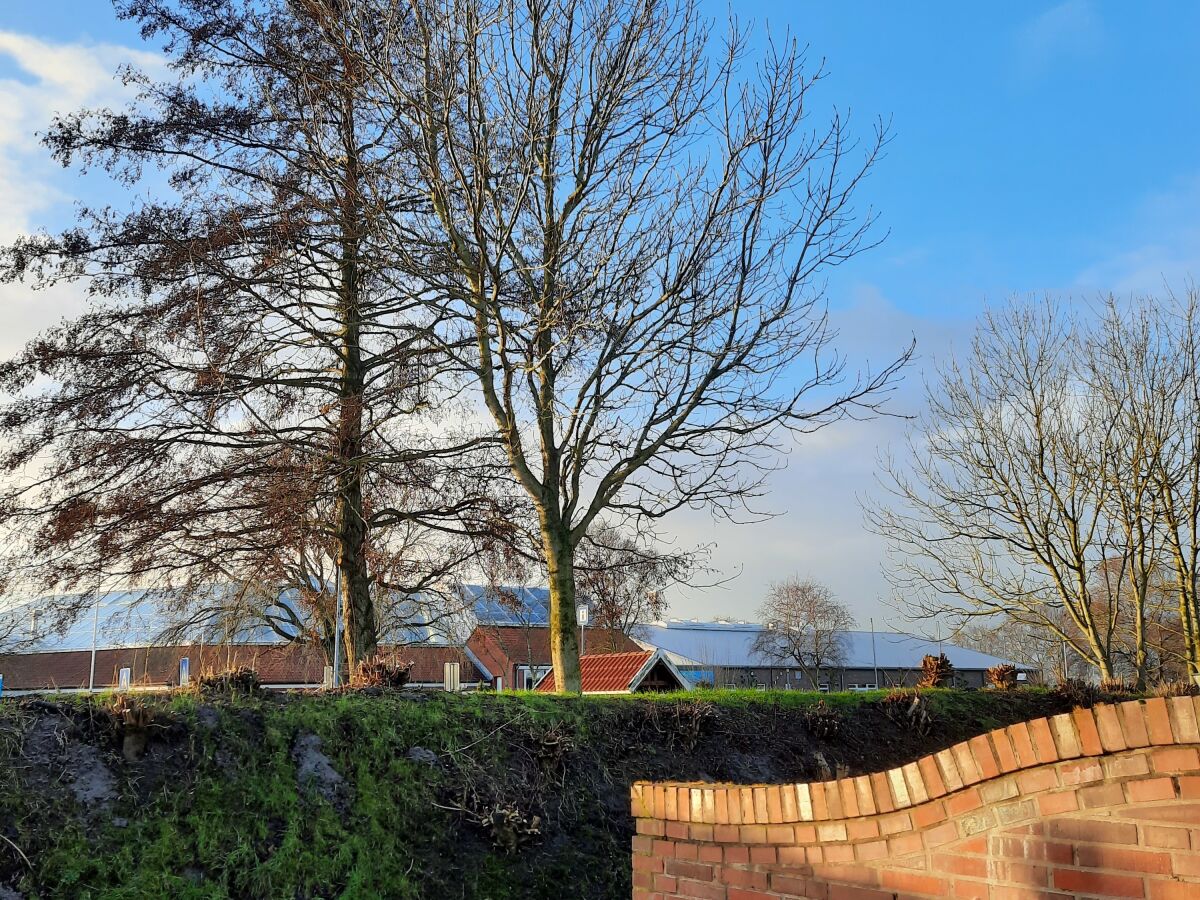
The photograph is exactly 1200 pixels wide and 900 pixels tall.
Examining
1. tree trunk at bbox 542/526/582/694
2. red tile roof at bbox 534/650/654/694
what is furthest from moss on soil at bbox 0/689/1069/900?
red tile roof at bbox 534/650/654/694

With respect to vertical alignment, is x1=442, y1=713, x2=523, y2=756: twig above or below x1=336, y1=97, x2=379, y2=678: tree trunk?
below

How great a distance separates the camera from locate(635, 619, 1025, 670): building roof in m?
51.7

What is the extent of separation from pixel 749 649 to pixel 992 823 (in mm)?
51954

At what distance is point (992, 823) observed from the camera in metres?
3.00

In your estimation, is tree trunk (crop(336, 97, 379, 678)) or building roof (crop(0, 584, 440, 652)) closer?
building roof (crop(0, 584, 440, 652))

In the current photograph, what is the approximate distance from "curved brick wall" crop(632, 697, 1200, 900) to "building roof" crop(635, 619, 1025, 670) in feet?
152

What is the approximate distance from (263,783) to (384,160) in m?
8.23

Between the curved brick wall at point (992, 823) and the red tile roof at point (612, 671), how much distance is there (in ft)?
56.7

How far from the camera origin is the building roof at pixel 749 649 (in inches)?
2036

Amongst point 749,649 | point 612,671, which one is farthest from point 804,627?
point 612,671

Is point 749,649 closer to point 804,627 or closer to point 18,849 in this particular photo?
point 804,627

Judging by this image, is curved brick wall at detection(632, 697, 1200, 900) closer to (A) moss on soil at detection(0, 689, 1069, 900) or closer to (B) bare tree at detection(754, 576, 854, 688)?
(A) moss on soil at detection(0, 689, 1069, 900)

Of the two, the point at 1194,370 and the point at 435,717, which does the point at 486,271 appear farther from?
the point at 1194,370

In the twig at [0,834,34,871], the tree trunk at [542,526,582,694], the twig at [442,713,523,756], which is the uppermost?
the tree trunk at [542,526,582,694]
